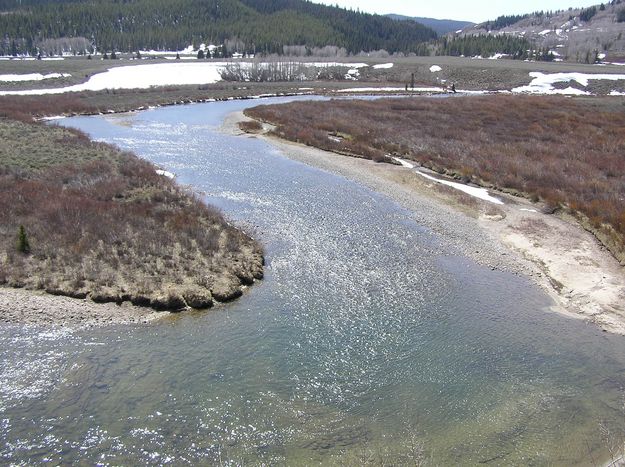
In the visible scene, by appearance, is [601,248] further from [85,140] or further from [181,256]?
[85,140]

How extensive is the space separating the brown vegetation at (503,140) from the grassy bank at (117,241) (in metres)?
18.7

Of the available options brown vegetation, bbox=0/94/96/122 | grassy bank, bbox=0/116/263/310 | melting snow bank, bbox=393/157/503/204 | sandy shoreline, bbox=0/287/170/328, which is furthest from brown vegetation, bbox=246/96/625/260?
brown vegetation, bbox=0/94/96/122

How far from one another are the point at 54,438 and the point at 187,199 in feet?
56.6

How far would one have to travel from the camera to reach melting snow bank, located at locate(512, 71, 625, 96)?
102 m

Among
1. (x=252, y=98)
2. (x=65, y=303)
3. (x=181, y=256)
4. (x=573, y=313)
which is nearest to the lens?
(x=65, y=303)

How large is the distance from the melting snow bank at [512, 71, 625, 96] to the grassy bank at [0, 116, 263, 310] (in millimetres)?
96732

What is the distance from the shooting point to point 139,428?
11.7 metres

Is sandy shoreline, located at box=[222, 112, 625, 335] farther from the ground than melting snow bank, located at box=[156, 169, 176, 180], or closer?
closer

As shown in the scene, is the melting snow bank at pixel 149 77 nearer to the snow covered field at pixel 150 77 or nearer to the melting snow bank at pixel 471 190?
the snow covered field at pixel 150 77

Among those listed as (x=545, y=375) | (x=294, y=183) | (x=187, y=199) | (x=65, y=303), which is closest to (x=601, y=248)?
(x=545, y=375)

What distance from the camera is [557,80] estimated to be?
108 m

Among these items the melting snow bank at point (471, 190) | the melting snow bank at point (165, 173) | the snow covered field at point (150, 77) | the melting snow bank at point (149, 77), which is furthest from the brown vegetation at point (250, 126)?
the melting snow bank at point (149, 77)

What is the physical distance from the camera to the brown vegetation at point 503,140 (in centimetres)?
3147

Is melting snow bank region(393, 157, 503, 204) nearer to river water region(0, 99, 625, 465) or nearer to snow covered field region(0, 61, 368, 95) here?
river water region(0, 99, 625, 465)
